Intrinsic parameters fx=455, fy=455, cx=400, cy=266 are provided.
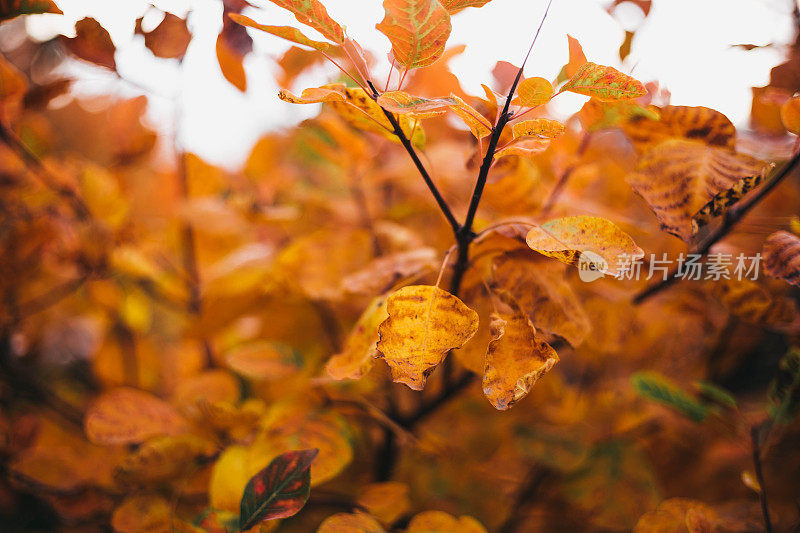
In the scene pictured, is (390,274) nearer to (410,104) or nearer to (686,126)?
(410,104)

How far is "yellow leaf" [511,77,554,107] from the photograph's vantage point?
15.8 inches

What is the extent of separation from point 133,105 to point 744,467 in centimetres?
143

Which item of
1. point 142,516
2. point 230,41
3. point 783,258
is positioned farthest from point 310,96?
point 142,516

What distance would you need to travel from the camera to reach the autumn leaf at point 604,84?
391mm

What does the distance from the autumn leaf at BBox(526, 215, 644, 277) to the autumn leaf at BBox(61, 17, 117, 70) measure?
57 centimetres

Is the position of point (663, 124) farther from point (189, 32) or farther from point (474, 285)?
point (189, 32)

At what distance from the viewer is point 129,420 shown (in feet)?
2.12

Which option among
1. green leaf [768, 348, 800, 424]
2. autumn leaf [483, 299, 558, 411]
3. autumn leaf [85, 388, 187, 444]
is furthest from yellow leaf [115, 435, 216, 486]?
green leaf [768, 348, 800, 424]

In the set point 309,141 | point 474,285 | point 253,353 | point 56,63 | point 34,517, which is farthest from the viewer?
A: point 56,63

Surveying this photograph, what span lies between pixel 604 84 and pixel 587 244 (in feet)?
0.46

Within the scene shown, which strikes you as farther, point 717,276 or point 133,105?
point 133,105

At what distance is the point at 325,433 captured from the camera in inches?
23.5

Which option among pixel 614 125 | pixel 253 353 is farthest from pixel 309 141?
pixel 614 125

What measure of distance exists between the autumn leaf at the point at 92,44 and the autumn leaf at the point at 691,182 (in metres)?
0.65
